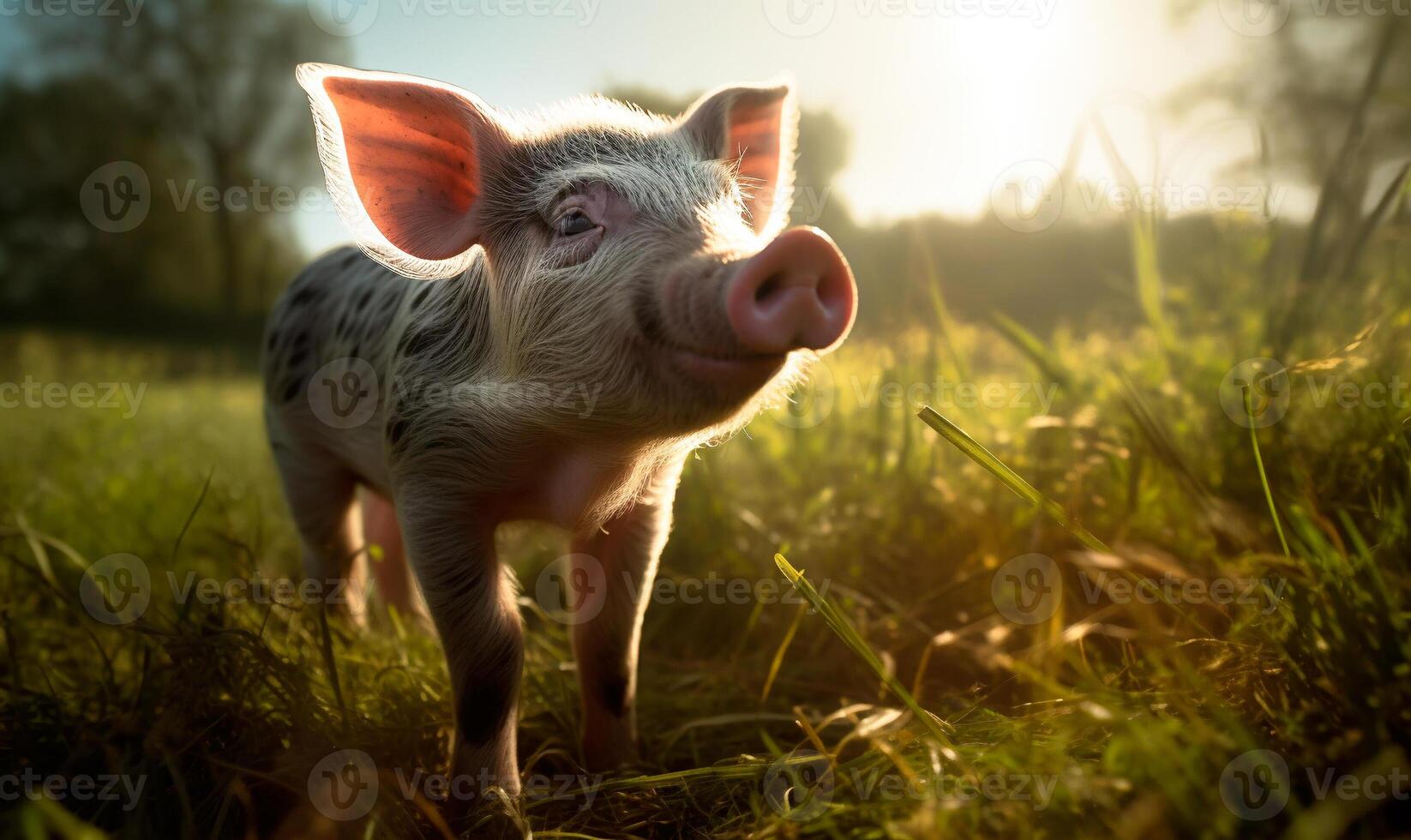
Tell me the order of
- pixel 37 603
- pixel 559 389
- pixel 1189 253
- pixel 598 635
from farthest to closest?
pixel 1189 253 < pixel 37 603 < pixel 598 635 < pixel 559 389

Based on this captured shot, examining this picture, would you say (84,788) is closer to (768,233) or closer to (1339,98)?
(768,233)

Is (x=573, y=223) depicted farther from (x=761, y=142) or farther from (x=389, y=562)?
(x=389, y=562)

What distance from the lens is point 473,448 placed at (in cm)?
224

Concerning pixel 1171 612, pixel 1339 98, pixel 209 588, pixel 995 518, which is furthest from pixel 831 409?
pixel 1339 98

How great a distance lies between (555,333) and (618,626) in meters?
0.97

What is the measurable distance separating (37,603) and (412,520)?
2.43 meters

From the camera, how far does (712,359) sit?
1.78 metres

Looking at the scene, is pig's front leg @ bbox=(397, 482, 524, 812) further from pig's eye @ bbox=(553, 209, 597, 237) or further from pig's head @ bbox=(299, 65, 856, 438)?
pig's eye @ bbox=(553, 209, 597, 237)

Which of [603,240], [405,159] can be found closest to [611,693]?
[603,240]

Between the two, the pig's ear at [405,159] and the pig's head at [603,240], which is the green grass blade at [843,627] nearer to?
the pig's head at [603,240]

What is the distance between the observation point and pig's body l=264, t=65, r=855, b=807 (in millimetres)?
1822

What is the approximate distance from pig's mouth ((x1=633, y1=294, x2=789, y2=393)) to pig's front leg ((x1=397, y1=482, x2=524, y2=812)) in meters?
0.83

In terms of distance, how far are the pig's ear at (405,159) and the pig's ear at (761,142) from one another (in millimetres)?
735

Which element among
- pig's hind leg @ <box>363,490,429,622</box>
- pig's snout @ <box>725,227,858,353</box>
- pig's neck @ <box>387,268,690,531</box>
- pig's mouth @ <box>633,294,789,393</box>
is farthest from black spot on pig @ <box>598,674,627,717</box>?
pig's hind leg @ <box>363,490,429,622</box>
